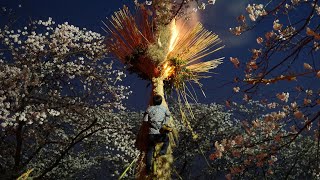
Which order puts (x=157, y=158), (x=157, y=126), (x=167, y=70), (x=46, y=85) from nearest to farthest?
(x=157, y=158), (x=157, y=126), (x=167, y=70), (x=46, y=85)

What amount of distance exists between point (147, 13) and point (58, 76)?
589 centimetres

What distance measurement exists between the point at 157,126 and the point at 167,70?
46.0 inches

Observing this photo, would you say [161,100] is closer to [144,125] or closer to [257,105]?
[144,125]

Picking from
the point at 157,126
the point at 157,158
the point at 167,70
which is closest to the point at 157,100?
the point at 157,126

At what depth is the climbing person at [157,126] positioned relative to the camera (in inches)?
239

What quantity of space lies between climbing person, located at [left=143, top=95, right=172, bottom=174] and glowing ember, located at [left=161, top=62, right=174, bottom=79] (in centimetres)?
53

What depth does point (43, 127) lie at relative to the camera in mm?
12633

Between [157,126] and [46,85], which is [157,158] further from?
[46,85]

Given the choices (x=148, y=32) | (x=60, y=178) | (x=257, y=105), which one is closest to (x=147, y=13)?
(x=148, y=32)

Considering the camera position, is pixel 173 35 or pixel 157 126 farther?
pixel 173 35

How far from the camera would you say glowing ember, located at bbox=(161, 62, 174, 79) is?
6.62 metres

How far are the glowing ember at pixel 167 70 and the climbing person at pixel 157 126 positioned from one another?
1.75ft

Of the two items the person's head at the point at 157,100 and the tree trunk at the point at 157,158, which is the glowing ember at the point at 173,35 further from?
the person's head at the point at 157,100

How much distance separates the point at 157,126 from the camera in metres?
6.21
